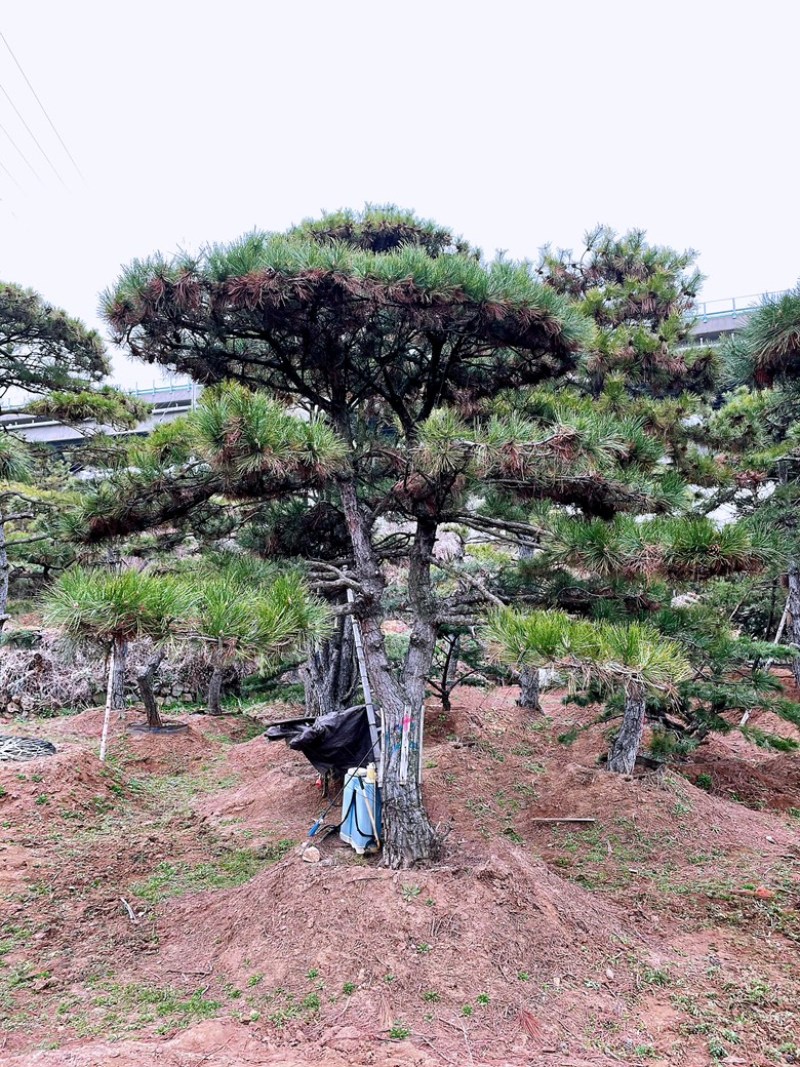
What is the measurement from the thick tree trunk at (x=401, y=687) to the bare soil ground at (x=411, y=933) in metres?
0.24

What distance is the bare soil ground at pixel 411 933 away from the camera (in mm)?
2334

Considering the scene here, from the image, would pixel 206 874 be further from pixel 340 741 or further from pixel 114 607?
pixel 114 607

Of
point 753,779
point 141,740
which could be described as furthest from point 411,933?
point 141,740

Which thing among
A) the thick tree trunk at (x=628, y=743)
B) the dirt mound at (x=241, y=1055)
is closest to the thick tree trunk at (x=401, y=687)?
the dirt mound at (x=241, y=1055)

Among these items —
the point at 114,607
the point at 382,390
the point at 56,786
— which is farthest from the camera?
the point at 56,786

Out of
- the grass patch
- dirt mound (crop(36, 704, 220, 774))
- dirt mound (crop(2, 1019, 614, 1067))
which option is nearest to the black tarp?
the grass patch

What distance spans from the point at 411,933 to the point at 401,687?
1337mm

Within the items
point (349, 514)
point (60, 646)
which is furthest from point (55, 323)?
point (60, 646)

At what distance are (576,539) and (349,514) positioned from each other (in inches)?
56.4

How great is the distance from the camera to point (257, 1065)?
2.14 m

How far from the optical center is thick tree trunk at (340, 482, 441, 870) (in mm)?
3389

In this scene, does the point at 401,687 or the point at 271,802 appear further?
the point at 271,802

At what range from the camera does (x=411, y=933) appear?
277 cm

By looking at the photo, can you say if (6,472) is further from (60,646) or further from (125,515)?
(60,646)
